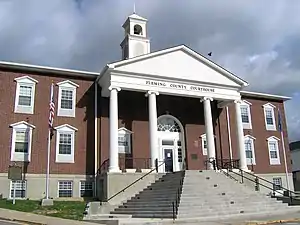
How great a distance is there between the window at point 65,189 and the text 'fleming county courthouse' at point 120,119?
0.07 metres

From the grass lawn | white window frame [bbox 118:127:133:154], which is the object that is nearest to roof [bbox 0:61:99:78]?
white window frame [bbox 118:127:133:154]

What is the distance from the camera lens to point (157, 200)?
20.9 metres

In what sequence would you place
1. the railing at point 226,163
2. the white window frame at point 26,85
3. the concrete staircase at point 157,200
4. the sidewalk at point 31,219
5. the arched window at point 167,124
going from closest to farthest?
the sidewalk at point 31,219, the concrete staircase at point 157,200, the white window frame at point 26,85, the railing at point 226,163, the arched window at point 167,124

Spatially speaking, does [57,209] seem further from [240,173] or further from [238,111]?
[238,111]

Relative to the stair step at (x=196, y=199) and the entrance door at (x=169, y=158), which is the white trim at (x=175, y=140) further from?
the stair step at (x=196, y=199)

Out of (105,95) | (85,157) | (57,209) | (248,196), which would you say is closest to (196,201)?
(248,196)

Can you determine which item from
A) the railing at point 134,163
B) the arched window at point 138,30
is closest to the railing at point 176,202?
the railing at point 134,163

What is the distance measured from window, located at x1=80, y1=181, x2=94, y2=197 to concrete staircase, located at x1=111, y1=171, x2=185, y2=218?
4.72 m

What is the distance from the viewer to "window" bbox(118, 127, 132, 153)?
28.5 m

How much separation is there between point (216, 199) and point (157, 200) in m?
3.30

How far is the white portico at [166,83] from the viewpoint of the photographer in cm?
2644

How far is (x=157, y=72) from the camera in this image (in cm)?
2811

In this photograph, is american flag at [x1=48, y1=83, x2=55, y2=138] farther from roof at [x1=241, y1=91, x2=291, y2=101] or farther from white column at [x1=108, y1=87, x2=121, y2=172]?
roof at [x1=241, y1=91, x2=291, y2=101]

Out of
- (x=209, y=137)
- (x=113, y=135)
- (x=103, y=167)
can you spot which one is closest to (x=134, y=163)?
(x=103, y=167)
